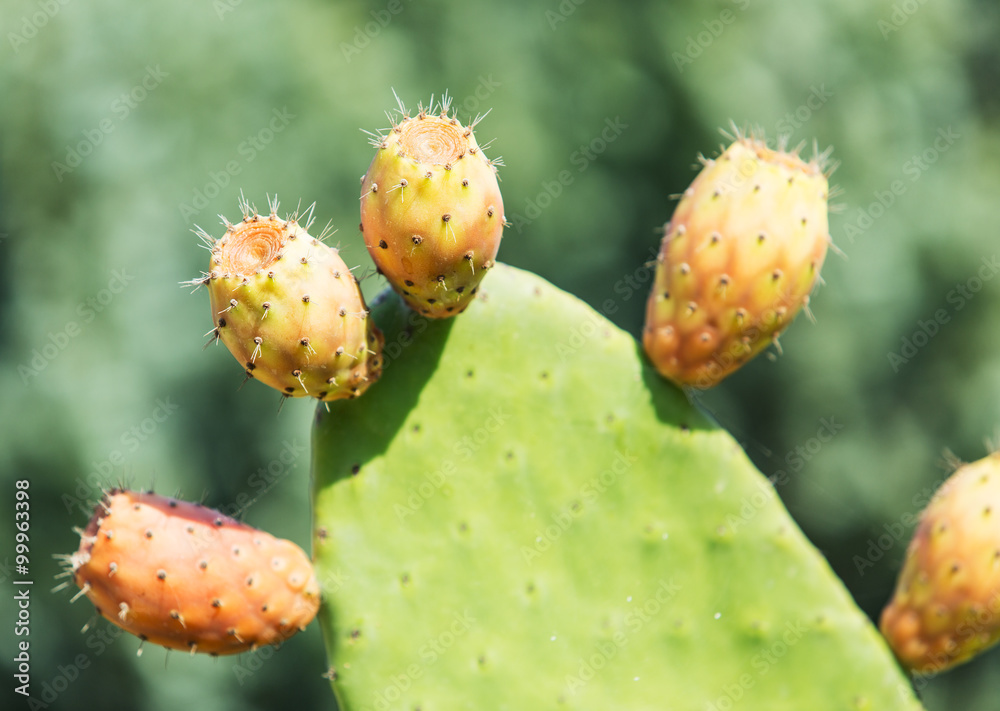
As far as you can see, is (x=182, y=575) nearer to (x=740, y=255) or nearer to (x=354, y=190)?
(x=740, y=255)

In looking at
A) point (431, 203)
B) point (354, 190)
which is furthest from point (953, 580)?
point (354, 190)

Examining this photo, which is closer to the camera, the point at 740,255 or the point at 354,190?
the point at 740,255

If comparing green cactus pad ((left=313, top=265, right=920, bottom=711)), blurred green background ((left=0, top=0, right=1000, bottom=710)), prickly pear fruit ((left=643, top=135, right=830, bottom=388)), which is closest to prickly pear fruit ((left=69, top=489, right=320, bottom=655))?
green cactus pad ((left=313, top=265, right=920, bottom=711))

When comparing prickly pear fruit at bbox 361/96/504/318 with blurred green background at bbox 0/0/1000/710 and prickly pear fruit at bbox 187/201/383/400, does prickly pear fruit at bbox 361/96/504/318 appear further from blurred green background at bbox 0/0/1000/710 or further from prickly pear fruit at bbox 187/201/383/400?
blurred green background at bbox 0/0/1000/710

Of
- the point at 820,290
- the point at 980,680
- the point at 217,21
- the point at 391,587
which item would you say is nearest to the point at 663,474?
the point at 391,587

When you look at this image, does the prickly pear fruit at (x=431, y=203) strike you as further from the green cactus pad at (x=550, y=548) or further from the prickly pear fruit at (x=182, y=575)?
the prickly pear fruit at (x=182, y=575)

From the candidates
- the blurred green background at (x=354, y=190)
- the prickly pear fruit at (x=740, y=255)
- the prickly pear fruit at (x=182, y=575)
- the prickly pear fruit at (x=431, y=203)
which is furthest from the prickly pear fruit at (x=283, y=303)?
the blurred green background at (x=354, y=190)

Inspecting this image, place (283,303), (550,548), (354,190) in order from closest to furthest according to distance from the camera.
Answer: (283,303) → (550,548) → (354,190)
